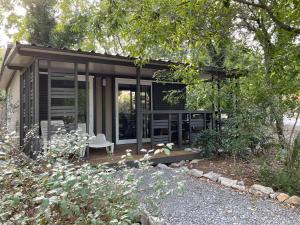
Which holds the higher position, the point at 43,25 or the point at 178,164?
the point at 43,25

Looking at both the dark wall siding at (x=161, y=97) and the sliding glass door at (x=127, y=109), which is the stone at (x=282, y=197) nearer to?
the sliding glass door at (x=127, y=109)

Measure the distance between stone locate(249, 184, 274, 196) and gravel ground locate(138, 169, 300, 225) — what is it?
0.55 feet

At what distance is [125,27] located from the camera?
5363 mm

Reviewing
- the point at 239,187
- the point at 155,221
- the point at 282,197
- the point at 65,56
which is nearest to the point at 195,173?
the point at 239,187

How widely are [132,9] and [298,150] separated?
13.5 ft

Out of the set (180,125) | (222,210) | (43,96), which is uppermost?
(43,96)

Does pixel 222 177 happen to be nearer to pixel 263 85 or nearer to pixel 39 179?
pixel 263 85

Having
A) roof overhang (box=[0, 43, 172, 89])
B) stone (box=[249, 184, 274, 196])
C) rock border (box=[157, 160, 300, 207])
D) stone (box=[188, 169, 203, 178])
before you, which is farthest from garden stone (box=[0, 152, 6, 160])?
stone (box=[249, 184, 274, 196])

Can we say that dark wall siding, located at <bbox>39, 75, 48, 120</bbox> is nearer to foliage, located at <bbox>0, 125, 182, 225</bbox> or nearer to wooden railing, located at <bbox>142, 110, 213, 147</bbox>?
wooden railing, located at <bbox>142, 110, 213, 147</bbox>

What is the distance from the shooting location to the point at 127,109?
28.5ft

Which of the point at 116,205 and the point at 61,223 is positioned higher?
the point at 116,205

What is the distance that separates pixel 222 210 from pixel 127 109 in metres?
5.51

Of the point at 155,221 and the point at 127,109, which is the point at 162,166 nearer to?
the point at 127,109

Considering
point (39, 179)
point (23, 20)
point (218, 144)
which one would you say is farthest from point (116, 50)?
point (39, 179)
